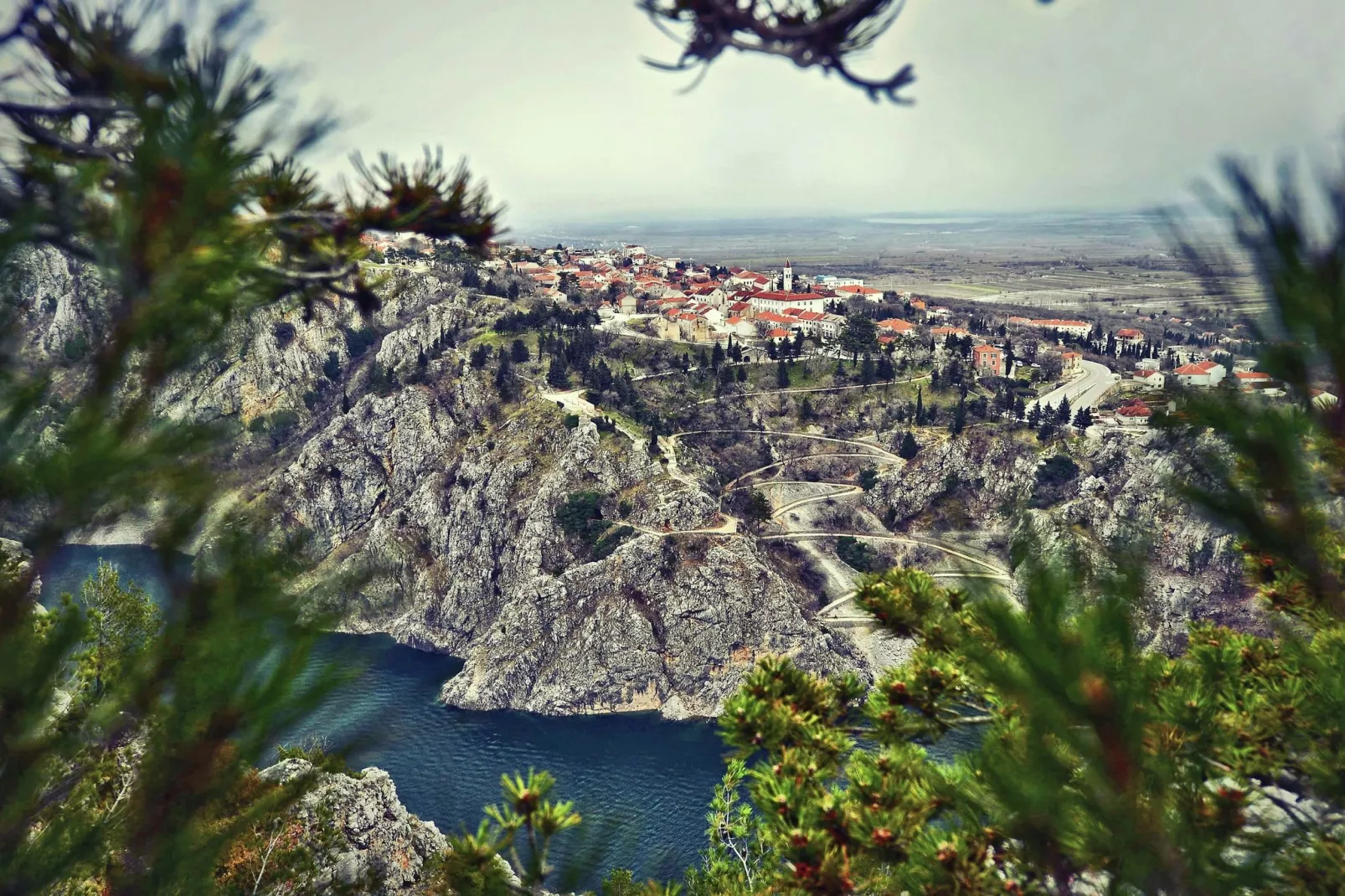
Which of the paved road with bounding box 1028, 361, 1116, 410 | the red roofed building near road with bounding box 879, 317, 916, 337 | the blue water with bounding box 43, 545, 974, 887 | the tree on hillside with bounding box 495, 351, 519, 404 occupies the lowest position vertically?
the blue water with bounding box 43, 545, 974, 887

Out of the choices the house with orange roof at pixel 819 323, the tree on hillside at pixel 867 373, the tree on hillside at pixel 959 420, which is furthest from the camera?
the house with orange roof at pixel 819 323

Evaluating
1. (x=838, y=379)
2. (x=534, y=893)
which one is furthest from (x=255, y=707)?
(x=838, y=379)

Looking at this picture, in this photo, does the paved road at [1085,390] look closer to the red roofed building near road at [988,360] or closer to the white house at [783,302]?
the red roofed building near road at [988,360]

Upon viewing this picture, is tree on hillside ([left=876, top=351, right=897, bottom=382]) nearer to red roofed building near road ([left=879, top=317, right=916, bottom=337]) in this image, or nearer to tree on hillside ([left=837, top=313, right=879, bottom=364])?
tree on hillside ([left=837, top=313, right=879, bottom=364])

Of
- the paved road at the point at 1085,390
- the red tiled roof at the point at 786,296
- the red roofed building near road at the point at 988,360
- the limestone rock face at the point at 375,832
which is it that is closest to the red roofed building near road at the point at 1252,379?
the limestone rock face at the point at 375,832

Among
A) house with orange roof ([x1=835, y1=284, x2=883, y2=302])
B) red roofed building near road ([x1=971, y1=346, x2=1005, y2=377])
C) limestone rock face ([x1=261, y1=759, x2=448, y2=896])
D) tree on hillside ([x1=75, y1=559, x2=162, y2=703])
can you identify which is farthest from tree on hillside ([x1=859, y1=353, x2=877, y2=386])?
tree on hillside ([x1=75, y1=559, x2=162, y2=703])

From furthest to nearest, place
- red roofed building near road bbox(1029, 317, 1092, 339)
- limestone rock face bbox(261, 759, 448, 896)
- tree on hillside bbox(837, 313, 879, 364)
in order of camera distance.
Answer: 1. red roofed building near road bbox(1029, 317, 1092, 339)
2. tree on hillside bbox(837, 313, 879, 364)
3. limestone rock face bbox(261, 759, 448, 896)
